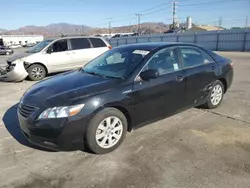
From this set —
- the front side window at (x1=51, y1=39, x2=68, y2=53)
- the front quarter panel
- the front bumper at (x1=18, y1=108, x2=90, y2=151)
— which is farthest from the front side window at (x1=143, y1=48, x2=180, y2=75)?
the front side window at (x1=51, y1=39, x2=68, y2=53)

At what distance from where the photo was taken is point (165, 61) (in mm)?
4285

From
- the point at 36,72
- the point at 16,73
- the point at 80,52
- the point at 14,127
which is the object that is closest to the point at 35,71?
the point at 36,72

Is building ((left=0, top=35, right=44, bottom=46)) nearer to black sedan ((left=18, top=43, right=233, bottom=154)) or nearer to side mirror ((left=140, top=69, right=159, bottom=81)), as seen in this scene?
black sedan ((left=18, top=43, right=233, bottom=154))

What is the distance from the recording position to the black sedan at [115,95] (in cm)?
325

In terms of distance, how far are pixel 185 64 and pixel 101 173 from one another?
101 inches

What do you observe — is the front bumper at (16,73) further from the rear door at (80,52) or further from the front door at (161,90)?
the front door at (161,90)

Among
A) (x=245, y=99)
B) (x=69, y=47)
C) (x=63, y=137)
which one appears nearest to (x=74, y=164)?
(x=63, y=137)

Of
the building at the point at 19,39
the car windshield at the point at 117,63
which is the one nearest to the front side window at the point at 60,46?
the car windshield at the point at 117,63

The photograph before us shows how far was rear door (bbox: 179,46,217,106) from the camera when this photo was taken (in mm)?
4551

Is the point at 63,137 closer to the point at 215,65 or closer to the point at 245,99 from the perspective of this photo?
the point at 215,65

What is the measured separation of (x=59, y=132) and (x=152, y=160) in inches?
51.9

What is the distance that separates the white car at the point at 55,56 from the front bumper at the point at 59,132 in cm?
640

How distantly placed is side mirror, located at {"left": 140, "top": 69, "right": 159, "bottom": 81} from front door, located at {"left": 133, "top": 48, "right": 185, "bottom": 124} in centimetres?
7

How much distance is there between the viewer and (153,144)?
151 inches
